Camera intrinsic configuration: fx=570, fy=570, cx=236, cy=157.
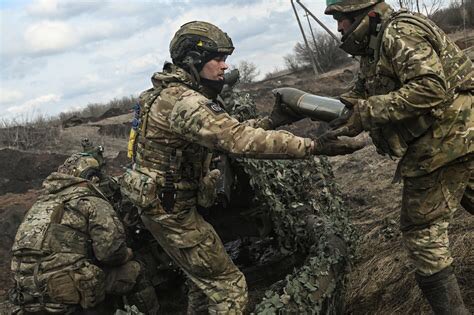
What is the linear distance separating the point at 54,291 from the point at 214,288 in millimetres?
1500

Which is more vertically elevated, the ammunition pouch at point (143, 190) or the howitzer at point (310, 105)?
the howitzer at point (310, 105)

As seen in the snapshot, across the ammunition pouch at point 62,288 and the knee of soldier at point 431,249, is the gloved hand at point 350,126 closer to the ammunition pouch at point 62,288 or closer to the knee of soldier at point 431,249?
the knee of soldier at point 431,249

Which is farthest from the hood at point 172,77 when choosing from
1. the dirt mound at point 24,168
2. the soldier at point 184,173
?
the dirt mound at point 24,168

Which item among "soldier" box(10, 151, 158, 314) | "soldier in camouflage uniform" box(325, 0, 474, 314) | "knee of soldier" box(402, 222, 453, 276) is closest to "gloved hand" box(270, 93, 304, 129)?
"soldier in camouflage uniform" box(325, 0, 474, 314)

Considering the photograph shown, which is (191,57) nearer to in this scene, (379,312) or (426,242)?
(426,242)

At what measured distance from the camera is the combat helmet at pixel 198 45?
3.82 metres

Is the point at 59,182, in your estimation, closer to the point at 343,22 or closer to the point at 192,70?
the point at 192,70

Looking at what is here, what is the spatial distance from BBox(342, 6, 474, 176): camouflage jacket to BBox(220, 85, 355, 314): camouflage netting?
45.2 inches

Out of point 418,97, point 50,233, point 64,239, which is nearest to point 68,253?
point 64,239

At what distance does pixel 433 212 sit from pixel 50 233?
301cm

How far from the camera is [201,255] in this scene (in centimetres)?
384

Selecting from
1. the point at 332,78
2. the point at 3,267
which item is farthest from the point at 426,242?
the point at 332,78

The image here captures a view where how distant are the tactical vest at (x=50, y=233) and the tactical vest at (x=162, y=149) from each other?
1.20 metres

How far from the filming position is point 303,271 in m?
4.28
